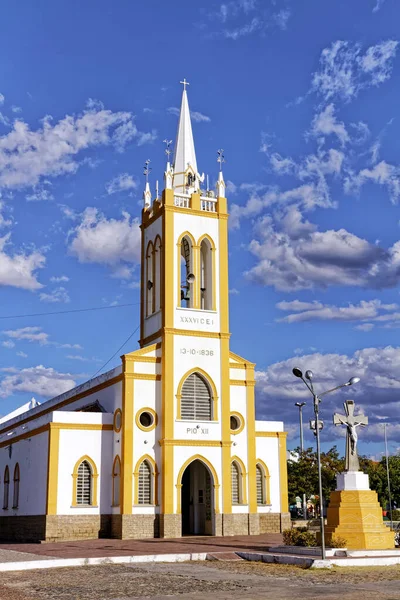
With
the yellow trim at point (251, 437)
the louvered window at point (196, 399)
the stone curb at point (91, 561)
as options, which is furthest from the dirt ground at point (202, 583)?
the yellow trim at point (251, 437)

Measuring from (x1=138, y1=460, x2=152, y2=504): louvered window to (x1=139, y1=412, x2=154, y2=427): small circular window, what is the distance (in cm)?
164

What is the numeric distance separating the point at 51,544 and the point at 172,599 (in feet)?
61.8

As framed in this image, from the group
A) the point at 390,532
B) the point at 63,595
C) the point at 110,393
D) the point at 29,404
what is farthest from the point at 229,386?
the point at 29,404

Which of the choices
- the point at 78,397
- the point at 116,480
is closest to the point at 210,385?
the point at 116,480

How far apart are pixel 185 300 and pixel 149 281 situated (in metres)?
2.39

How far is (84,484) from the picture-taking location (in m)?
34.5

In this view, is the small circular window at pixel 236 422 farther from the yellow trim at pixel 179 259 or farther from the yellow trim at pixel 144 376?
the yellow trim at pixel 179 259

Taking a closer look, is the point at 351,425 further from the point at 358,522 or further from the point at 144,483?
the point at 144,483

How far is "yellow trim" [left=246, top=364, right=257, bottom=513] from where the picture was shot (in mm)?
35594

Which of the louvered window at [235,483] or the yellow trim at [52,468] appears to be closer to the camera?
the yellow trim at [52,468]

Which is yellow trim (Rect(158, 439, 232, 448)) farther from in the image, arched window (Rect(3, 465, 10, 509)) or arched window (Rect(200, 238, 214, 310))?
arched window (Rect(3, 465, 10, 509))

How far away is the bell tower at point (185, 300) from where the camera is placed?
113 ft

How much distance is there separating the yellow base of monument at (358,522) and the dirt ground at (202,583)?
3.32 meters

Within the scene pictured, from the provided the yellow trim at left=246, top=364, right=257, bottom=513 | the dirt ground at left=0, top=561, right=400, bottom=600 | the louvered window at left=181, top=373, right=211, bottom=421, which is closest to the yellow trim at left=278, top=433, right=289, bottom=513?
the yellow trim at left=246, top=364, right=257, bottom=513
